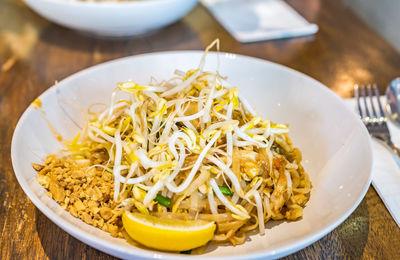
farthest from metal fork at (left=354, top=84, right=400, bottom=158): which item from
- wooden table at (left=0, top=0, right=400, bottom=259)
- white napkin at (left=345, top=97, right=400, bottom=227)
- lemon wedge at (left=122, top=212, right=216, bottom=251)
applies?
lemon wedge at (left=122, top=212, right=216, bottom=251)

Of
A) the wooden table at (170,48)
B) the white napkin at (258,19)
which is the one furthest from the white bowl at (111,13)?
the white napkin at (258,19)

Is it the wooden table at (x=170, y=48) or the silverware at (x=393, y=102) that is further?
the silverware at (x=393, y=102)

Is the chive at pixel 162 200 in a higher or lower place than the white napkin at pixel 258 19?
higher

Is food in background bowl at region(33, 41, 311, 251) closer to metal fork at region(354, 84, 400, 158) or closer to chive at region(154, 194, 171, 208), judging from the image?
chive at region(154, 194, 171, 208)

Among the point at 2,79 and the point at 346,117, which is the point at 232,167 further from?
the point at 2,79

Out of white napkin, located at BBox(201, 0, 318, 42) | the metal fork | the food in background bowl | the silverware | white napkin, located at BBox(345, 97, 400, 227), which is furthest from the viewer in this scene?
white napkin, located at BBox(201, 0, 318, 42)

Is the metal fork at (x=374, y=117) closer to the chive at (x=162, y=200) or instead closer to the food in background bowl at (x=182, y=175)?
the food in background bowl at (x=182, y=175)

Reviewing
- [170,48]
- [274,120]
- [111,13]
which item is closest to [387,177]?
[274,120]
